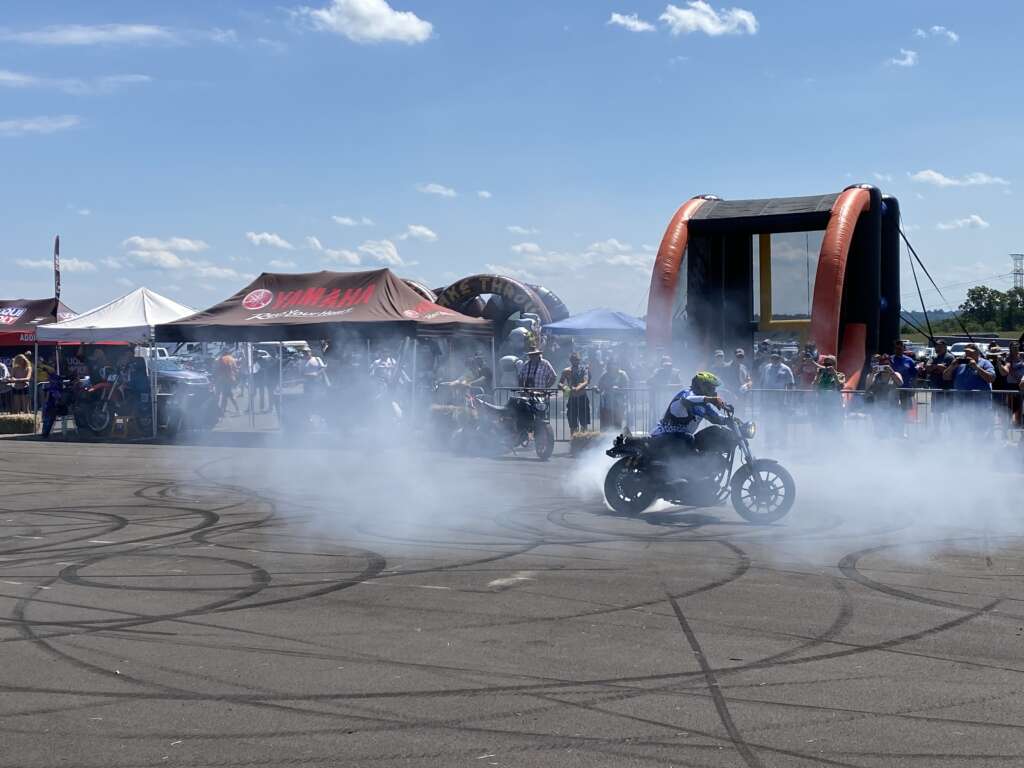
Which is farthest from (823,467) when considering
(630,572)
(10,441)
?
(10,441)

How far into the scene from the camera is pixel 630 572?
8.14 m

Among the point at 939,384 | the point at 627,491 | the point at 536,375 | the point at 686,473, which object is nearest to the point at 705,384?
the point at 686,473

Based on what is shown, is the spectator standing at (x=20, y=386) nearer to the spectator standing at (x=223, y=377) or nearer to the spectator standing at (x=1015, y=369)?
the spectator standing at (x=223, y=377)

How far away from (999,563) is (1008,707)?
362 centimetres

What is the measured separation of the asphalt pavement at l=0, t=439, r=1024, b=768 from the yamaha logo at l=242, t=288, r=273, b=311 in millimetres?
10646

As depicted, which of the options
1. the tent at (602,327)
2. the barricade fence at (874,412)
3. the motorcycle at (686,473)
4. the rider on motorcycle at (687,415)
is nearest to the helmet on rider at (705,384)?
the rider on motorcycle at (687,415)

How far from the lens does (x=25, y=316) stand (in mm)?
31391

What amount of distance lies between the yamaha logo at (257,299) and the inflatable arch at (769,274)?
761 cm

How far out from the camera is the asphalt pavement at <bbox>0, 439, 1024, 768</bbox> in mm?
4660

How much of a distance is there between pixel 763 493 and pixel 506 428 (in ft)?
24.0

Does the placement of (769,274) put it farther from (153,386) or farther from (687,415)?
(687,415)

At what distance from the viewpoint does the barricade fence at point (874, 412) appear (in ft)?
49.4

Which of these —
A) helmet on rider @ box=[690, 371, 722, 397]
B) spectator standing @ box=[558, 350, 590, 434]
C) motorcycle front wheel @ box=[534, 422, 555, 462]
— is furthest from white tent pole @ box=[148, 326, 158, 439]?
helmet on rider @ box=[690, 371, 722, 397]

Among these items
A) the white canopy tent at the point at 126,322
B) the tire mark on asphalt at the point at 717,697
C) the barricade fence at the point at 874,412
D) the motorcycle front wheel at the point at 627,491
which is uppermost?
the white canopy tent at the point at 126,322
